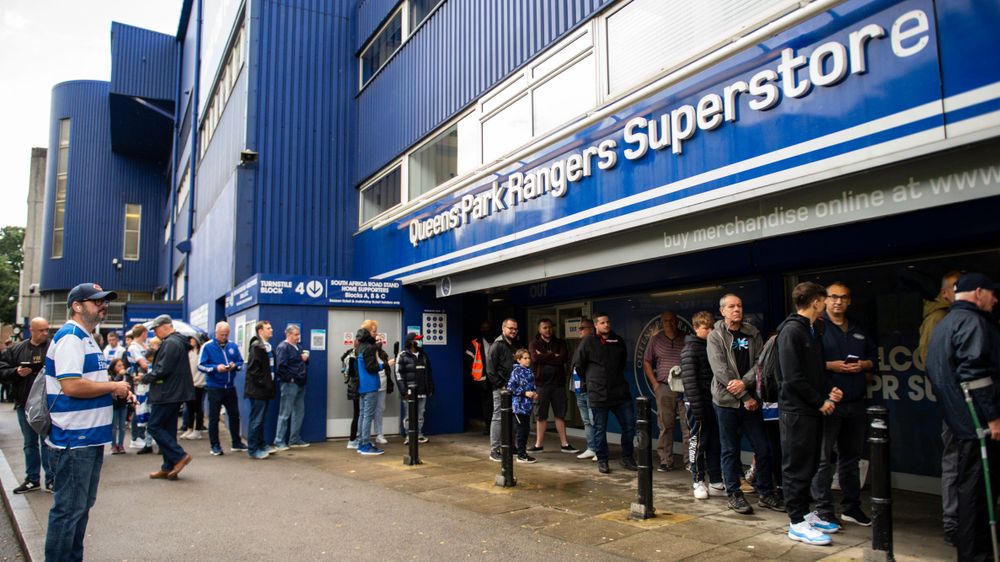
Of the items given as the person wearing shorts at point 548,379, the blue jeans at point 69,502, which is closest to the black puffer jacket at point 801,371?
the person wearing shorts at point 548,379

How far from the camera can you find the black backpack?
5.42 metres

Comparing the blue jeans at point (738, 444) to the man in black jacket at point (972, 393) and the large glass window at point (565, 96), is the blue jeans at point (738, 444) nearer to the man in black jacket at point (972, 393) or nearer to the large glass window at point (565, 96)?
the man in black jacket at point (972, 393)

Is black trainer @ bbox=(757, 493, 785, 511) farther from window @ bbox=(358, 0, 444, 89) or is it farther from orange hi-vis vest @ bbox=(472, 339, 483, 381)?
window @ bbox=(358, 0, 444, 89)

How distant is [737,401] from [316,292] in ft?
24.6

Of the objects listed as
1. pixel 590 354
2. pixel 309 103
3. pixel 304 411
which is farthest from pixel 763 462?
pixel 309 103

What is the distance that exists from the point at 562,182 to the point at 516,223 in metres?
1.14

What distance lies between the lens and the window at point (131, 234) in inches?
1412

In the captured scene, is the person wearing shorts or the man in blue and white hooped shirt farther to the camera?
the person wearing shorts

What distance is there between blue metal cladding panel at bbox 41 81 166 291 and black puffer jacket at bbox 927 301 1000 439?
3798 cm

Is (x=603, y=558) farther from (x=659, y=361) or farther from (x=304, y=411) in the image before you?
(x=304, y=411)

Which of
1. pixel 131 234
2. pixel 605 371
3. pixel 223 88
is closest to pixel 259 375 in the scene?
pixel 605 371

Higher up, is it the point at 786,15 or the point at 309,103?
the point at 309,103

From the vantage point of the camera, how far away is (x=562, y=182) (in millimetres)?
8391

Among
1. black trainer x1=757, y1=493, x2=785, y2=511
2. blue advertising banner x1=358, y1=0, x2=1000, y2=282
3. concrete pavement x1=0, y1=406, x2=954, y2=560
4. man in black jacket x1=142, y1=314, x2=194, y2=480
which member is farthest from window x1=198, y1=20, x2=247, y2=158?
black trainer x1=757, y1=493, x2=785, y2=511
